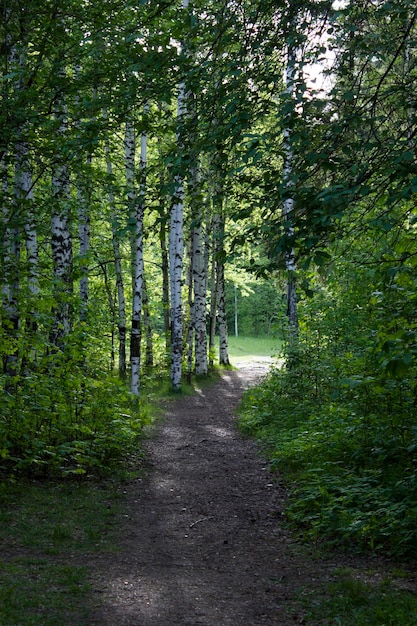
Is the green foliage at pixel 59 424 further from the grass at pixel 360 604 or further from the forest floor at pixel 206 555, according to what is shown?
the grass at pixel 360 604

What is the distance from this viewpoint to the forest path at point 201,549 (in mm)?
4633

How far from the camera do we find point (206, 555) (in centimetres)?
606

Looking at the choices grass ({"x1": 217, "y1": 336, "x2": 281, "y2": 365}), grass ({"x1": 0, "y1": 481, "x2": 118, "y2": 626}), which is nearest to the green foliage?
grass ({"x1": 0, "y1": 481, "x2": 118, "y2": 626})

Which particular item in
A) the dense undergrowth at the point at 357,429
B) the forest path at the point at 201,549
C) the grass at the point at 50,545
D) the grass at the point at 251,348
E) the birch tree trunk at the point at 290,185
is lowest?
the grass at the point at 251,348

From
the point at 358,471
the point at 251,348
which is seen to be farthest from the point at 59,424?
the point at 251,348

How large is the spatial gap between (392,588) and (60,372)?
216 inches

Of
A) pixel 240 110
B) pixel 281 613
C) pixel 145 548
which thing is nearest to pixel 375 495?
pixel 281 613

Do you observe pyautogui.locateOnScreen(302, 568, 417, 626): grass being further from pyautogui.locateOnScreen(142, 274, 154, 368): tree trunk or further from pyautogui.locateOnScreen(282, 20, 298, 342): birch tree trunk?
pyautogui.locateOnScreen(142, 274, 154, 368): tree trunk

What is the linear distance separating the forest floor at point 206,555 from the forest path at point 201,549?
10 millimetres

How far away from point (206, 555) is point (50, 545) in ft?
5.50

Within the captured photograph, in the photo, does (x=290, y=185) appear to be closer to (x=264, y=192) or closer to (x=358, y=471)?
(x=264, y=192)

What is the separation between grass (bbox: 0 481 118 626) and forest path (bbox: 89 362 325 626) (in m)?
0.21

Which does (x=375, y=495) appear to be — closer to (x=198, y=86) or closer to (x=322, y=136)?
(x=322, y=136)

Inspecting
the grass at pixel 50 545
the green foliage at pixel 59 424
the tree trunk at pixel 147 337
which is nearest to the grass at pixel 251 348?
the tree trunk at pixel 147 337
